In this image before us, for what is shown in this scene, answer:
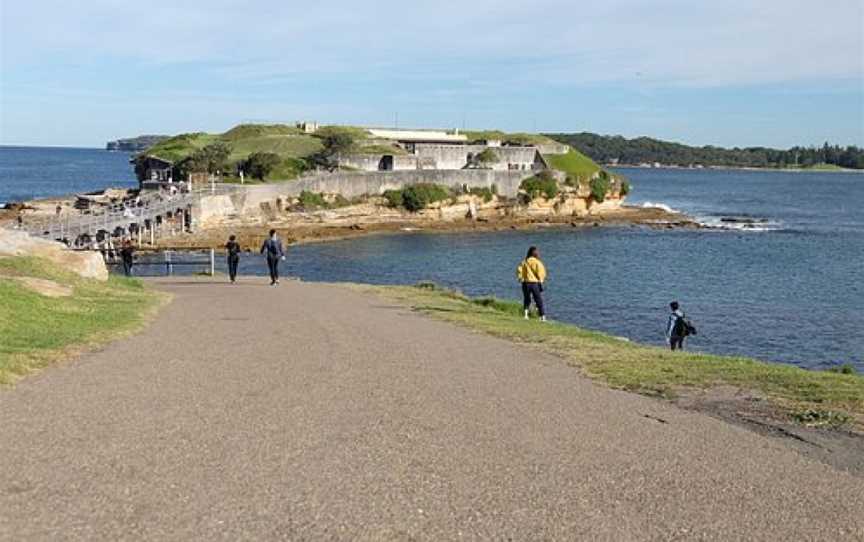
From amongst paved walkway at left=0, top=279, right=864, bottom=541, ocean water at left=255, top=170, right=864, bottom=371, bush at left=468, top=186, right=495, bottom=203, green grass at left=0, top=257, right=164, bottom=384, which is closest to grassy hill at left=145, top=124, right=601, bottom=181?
bush at left=468, top=186, right=495, bottom=203

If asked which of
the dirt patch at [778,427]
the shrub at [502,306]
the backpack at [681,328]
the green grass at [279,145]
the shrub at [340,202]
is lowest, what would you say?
the shrub at [502,306]

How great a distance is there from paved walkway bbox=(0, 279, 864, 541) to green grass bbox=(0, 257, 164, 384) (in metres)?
0.65

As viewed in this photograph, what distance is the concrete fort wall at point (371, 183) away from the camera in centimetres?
6481

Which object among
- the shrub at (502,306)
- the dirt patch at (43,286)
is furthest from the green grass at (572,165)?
the dirt patch at (43,286)

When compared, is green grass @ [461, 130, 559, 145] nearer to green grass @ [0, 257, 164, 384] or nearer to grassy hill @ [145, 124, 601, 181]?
grassy hill @ [145, 124, 601, 181]

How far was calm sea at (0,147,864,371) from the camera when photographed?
30.8 metres

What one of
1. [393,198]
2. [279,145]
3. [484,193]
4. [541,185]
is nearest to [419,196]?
[393,198]

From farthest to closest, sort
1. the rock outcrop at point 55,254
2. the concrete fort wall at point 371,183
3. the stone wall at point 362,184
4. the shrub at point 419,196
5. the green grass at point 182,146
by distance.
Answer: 1. the green grass at point 182,146
2. the shrub at point 419,196
3. the concrete fort wall at point 371,183
4. the stone wall at point 362,184
5. the rock outcrop at point 55,254

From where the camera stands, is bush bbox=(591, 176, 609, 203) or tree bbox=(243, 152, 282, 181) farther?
bush bbox=(591, 176, 609, 203)

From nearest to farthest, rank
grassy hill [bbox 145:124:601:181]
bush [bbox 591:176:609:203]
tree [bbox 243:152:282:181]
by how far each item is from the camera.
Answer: tree [bbox 243:152:282:181]
grassy hill [bbox 145:124:601:181]
bush [bbox 591:176:609:203]

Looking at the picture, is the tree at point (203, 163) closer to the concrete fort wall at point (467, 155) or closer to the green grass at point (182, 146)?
the green grass at point (182, 146)

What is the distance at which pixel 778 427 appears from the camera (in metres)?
9.98

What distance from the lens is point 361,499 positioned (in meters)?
7.02

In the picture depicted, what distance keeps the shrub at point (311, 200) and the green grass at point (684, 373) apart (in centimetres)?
5069
